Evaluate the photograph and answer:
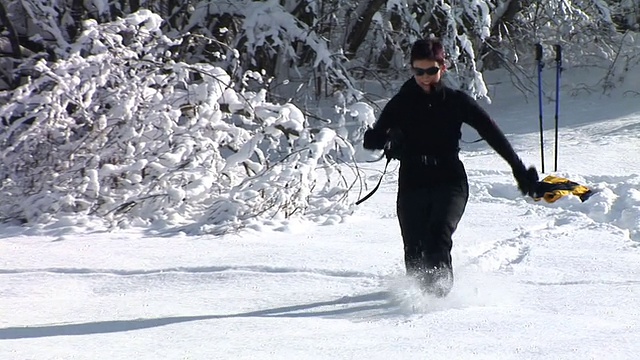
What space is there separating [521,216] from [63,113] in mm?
3840

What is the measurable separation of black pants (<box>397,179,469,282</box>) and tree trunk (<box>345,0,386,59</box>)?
784cm

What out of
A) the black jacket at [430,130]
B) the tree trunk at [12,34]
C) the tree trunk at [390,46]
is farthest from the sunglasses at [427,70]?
the tree trunk at [390,46]

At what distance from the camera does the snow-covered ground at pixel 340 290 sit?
427 centimetres

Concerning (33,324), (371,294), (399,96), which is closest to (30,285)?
(33,324)

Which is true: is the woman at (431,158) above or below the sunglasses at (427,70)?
below

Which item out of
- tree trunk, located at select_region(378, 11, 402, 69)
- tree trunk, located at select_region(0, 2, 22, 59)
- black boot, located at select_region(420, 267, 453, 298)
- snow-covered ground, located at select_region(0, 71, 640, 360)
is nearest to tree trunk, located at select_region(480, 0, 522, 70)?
tree trunk, located at select_region(378, 11, 402, 69)

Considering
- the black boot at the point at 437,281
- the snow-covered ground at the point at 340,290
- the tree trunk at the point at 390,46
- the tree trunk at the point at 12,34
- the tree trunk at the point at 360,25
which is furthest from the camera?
the tree trunk at the point at 390,46

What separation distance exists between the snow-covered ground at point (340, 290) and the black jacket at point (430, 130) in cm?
66

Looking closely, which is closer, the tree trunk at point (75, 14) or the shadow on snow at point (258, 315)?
the shadow on snow at point (258, 315)

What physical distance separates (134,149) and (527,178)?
367 centimetres

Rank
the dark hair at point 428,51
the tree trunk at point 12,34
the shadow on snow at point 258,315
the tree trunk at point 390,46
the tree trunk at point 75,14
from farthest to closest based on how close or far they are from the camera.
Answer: the tree trunk at point 390,46
the tree trunk at point 75,14
the tree trunk at point 12,34
the dark hair at point 428,51
the shadow on snow at point 258,315

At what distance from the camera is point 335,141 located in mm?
8391

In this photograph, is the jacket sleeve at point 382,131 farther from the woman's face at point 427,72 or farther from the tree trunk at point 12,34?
the tree trunk at point 12,34

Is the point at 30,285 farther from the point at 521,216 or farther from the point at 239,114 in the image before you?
the point at 521,216
